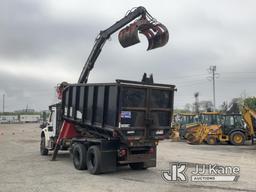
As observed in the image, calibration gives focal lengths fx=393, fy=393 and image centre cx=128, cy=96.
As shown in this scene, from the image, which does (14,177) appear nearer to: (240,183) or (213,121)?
(240,183)

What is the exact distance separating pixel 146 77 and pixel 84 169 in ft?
13.3

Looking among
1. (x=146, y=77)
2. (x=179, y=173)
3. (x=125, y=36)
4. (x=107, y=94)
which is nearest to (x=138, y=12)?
(x=125, y=36)

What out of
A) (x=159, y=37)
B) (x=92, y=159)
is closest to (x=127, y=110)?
(x=92, y=159)

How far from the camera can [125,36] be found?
14.5 meters

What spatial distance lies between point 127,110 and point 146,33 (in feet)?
11.5

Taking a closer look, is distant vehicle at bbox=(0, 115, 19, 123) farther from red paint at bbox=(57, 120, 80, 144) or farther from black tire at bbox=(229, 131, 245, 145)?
red paint at bbox=(57, 120, 80, 144)

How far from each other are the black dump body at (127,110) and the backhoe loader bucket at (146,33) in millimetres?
1832

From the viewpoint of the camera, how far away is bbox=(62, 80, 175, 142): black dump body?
12.6m

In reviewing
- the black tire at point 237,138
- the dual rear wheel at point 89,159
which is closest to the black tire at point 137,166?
the dual rear wheel at point 89,159

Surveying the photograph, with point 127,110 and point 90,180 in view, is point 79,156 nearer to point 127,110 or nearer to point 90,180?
point 90,180

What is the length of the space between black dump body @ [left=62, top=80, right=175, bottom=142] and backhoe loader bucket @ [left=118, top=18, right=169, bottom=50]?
72.1 inches

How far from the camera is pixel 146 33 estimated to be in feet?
48.2

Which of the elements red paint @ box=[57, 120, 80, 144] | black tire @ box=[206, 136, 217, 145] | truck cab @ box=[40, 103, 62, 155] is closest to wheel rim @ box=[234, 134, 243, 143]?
black tire @ box=[206, 136, 217, 145]

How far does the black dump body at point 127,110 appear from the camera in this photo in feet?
41.4
